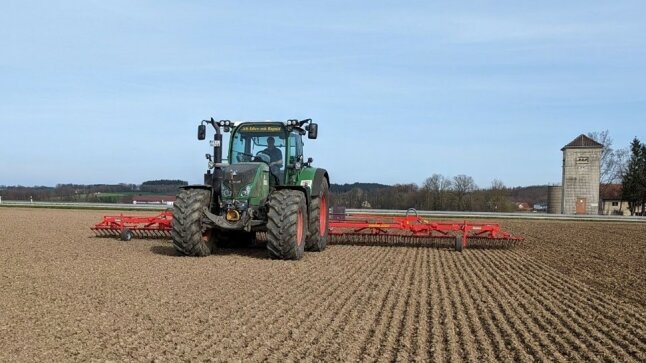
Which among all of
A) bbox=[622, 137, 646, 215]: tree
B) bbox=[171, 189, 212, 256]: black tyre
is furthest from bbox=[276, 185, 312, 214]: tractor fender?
bbox=[622, 137, 646, 215]: tree

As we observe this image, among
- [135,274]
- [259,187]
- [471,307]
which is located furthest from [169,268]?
[471,307]

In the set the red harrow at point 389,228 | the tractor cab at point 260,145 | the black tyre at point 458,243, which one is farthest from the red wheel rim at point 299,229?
the black tyre at point 458,243

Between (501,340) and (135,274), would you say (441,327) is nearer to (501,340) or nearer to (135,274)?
(501,340)

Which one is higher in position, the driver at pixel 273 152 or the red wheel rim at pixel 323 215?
the driver at pixel 273 152

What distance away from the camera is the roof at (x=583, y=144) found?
1861 inches

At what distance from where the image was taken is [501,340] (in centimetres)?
567

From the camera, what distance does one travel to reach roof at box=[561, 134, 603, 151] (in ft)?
155

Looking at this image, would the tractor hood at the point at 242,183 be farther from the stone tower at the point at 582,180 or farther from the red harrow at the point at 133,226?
the stone tower at the point at 582,180

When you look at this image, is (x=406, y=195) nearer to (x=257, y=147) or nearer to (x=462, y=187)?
(x=462, y=187)

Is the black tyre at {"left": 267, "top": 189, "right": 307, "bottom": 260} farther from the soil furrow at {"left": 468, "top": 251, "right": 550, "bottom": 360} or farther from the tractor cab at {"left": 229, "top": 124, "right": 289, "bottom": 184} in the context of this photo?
the soil furrow at {"left": 468, "top": 251, "right": 550, "bottom": 360}

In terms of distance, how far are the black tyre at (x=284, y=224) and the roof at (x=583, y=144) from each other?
41.4 metres

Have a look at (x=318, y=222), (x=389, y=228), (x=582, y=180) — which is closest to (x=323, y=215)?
(x=318, y=222)

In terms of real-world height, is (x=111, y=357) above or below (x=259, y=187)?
below

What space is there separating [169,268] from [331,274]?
2573 mm
